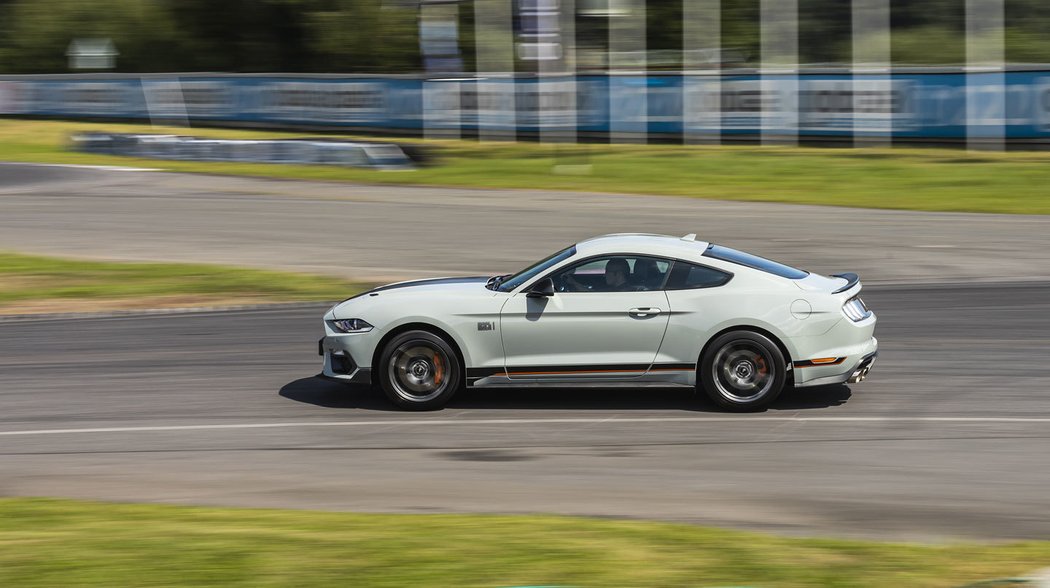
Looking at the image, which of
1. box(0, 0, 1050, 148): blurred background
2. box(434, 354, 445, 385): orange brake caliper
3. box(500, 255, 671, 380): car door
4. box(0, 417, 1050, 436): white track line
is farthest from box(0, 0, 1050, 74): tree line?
box(434, 354, 445, 385): orange brake caliper

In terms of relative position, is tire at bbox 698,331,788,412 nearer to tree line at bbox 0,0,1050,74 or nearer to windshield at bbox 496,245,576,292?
windshield at bbox 496,245,576,292

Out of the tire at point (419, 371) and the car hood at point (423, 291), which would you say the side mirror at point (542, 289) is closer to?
the car hood at point (423, 291)

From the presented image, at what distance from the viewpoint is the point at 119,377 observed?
1086 cm

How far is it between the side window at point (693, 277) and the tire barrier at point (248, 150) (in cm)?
2018

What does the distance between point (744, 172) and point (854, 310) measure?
17.8m

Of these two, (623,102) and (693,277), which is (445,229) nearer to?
(693,277)

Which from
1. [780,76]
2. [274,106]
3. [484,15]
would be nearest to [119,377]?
[780,76]

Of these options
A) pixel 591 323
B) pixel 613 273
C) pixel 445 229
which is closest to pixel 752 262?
pixel 613 273

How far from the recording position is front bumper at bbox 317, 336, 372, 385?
9.22 m

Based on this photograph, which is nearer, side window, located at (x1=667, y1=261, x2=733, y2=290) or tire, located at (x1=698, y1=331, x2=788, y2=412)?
tire, located at (x1=698, y1=331, x2=788, y2=412)

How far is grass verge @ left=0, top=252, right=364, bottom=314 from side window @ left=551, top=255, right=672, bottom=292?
618 centimetres

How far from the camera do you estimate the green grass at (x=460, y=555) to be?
17.7ft

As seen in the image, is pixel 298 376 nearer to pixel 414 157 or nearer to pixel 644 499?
pixel 644 499

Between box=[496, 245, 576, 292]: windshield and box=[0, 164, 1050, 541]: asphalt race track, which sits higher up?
box=[496, 245, 576, 292]: windshield
